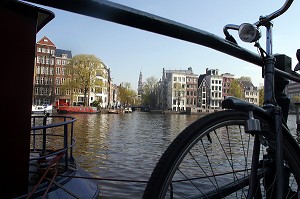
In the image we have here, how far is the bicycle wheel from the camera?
47.8 inches

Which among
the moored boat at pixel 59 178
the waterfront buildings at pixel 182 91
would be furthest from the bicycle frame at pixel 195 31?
the waterfront buildings at pixel 182 91

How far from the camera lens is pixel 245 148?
176 cm

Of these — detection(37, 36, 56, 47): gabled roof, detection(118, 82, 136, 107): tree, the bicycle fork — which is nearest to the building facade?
detection(37, 36, 56, 47): gabled roof

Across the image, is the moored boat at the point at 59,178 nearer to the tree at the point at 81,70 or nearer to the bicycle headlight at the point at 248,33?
the bicycle headlight at the point at 248,33

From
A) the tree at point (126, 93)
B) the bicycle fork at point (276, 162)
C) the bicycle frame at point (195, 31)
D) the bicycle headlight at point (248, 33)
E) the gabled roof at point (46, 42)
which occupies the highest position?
the gabled roof at point (46, 42)

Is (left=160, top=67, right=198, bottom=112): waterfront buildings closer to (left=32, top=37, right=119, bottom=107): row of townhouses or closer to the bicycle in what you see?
(left=32, top=37, right=119, bottom=107): row of townhouses

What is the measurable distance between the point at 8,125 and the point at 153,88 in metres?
108

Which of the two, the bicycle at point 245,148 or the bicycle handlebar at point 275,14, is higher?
the bicycle handlebar at point 275,14

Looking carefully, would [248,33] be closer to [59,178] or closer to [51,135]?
[59,178]

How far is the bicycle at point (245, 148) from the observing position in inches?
48.9

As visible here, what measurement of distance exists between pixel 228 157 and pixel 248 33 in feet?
2.31

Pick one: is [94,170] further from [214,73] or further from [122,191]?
[214,73]

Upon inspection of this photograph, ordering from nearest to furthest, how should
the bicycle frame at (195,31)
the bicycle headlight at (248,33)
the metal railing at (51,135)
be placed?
the bicycle frame at (195,31) → the bicycle headlight at (248,33) → the metal railing at (51,135)

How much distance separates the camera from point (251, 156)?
5.39ft
